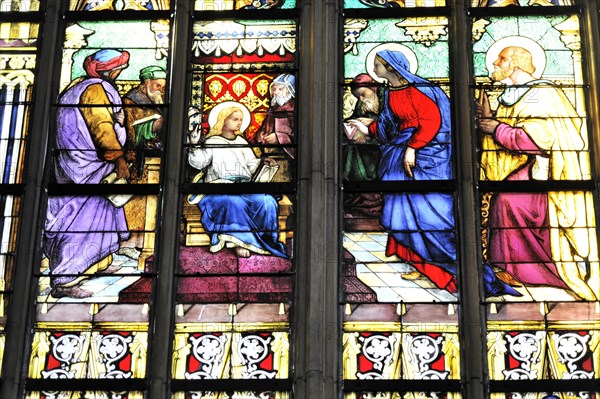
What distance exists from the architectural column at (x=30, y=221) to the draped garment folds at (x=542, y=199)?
136 inches

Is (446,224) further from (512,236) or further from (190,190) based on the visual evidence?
(190,190)

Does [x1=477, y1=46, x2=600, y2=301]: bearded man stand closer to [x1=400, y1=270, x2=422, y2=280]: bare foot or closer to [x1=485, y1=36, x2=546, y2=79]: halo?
[x1=485, y1=36, x2=546, y2=79]: halo

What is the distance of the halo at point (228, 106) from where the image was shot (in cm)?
1221

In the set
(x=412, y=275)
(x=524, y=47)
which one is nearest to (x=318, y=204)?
(x=412, y=275)

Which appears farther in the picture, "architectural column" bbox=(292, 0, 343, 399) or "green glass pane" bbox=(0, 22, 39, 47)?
"green glass pane" bbox=(0, 22, 39, 47)

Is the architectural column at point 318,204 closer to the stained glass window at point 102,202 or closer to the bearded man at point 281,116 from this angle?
the bearded man at point 281,116

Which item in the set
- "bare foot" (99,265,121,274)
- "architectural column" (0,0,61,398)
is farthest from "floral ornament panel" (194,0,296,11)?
"bare foot" (99,265,121,274)

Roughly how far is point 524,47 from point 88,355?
4276 millimetres

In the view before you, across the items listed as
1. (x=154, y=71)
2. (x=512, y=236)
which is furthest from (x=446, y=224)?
(x=154, y=71)

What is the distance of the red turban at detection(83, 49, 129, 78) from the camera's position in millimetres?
12492

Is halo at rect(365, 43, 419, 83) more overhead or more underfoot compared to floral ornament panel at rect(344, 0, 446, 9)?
more underfoot

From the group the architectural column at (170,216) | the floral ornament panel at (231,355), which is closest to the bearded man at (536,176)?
the floral ornament panel at (231,355)

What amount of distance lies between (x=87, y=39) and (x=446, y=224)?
132 inches

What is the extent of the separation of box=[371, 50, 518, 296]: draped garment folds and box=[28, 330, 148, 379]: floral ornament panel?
6.73 feet
